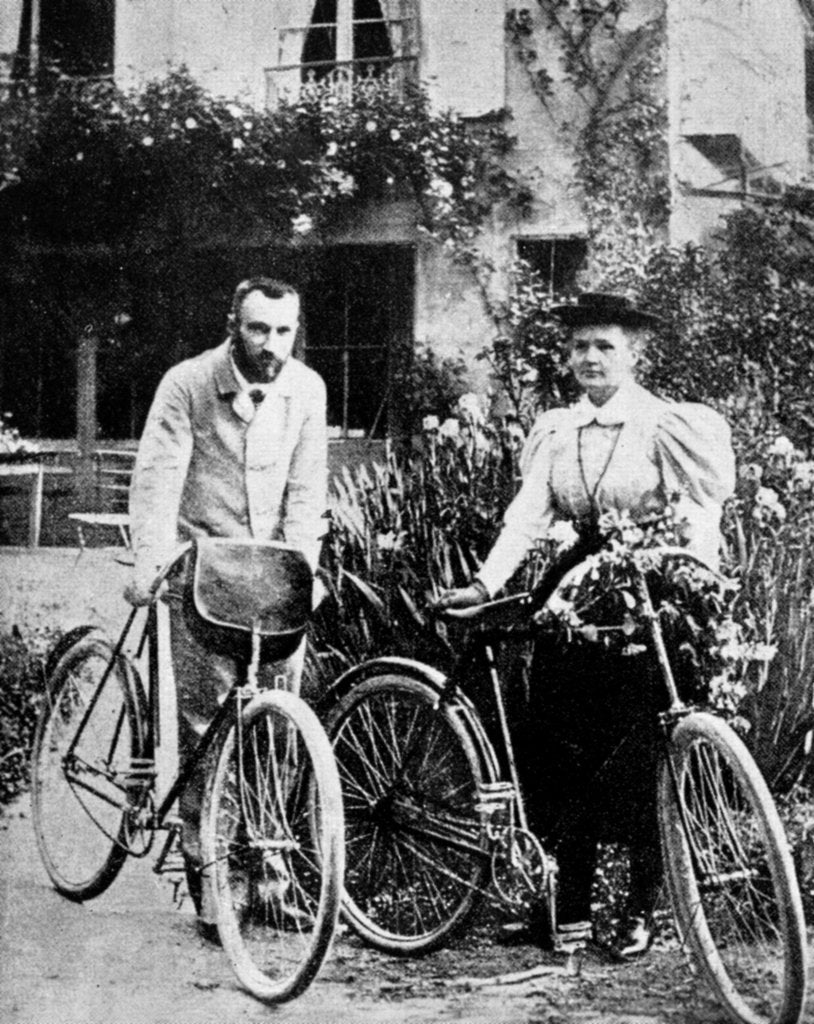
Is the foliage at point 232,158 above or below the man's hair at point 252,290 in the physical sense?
above

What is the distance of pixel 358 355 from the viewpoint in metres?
2.71

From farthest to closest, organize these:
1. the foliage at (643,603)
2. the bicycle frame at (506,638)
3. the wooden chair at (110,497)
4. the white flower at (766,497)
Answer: the white flower at (766,497) → the wooden chair at (110,497) → the foliage at (643,603) → the bicycle frame at (506,638)

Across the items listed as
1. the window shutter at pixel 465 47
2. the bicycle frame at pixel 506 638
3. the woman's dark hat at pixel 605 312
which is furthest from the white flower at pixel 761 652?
the window shutter at pixel 465 47

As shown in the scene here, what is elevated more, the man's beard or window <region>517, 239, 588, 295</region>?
window <region>517, 239, 588, 295</region>

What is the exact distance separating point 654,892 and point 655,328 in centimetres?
123

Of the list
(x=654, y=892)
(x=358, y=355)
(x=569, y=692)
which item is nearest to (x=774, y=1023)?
(x=654, y=892)

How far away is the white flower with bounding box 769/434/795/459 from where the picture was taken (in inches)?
107

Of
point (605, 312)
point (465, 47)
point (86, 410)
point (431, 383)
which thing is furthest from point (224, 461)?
point (465, 47)

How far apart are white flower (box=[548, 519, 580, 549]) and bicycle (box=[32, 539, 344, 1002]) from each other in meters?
0.53

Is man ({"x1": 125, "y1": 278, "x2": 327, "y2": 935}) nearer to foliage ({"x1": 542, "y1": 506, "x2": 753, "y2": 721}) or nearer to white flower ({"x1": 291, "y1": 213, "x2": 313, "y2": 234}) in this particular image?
white flower ({"x1": 291, "y1": 213, "x2": 313, "y2": 234})

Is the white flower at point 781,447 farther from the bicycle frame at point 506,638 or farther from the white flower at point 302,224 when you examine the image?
the white flower at point 302,224

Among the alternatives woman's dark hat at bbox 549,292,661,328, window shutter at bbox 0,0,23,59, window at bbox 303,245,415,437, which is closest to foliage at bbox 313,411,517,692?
window at bbox 303,245,415,437

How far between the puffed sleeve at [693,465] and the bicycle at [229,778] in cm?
79

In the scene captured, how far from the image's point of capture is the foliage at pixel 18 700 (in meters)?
2.63
